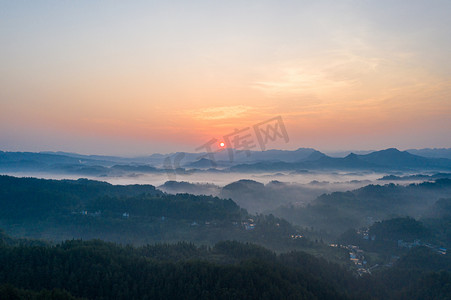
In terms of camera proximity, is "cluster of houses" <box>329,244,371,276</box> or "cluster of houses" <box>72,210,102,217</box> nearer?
"cluster of houses" <box>329,244,371,276</box>

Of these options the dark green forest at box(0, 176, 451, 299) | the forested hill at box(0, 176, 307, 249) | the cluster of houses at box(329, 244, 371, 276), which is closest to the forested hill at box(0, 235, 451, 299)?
the dark green forest at box(0, 176, 451, 299)

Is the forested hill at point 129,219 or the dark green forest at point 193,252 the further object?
the forested hill at point 129,219

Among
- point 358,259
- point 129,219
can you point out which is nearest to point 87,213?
point 129,219

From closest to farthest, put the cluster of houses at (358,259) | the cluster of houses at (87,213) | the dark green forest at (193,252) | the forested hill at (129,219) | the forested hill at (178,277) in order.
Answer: the forested hill at (178,277), the dark green forest at (193,252), the cluster of houses at (358,259), the forested hill at (129,219), the cluster of houses at (87,213)

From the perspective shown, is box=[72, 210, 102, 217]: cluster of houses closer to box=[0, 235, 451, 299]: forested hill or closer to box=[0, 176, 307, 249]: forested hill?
box=[0, 176, 307, 249]: forested hill

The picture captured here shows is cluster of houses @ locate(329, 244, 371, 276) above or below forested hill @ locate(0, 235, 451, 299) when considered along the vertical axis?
below

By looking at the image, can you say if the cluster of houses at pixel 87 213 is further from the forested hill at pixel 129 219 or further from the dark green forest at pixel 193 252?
the dark green forest at pixel 193 252

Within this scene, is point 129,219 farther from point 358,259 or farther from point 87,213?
point 358,259

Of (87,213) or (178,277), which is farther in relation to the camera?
(87,213)

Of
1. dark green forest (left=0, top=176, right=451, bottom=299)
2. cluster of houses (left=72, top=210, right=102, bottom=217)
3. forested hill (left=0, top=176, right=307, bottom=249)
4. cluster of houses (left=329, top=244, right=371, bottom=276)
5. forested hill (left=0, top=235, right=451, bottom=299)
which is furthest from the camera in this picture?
cluster of houses (left=72, top=210, right=102, bottom=217)

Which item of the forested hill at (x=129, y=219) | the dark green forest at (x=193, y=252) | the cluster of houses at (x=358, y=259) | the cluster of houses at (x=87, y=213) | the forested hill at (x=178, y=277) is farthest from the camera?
the cluster of houses at (x=87, y=213)

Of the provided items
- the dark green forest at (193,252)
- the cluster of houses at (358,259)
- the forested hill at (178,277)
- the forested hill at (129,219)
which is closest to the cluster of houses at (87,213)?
the forested hill at (129,219)
